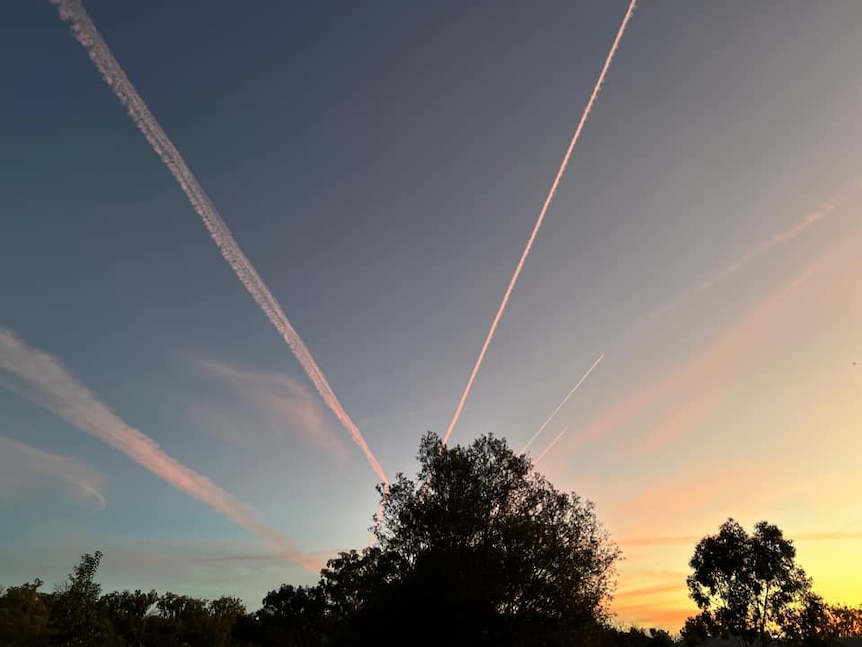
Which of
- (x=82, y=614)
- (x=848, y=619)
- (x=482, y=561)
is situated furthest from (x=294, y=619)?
(x=848, y=619)

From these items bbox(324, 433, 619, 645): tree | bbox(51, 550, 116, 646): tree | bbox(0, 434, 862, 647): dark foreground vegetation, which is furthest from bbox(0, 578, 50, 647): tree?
bbox(324, 433, 619, 645): tree

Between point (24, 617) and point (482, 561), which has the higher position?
point (482, 561)

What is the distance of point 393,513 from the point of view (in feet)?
161

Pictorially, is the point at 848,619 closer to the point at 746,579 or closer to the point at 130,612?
the point at 746,579

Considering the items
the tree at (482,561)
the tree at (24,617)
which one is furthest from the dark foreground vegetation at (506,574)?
the tree at (24,617)

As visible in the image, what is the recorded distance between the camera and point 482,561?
4166cm

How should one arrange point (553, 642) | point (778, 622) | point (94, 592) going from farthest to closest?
1. point (94, 592)
2. point (778, 622)
3. point (553, 642)

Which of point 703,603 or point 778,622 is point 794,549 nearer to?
point 778,622

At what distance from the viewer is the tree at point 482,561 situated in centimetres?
3950

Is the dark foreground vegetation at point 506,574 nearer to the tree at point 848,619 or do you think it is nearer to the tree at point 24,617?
the tree at point 24,617

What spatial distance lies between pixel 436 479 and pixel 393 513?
5791 mm

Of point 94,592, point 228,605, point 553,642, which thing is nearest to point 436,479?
point 553,642

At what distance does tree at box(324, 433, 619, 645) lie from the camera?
39.5 meters

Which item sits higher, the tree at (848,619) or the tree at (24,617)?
the tree at (848,619)
